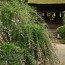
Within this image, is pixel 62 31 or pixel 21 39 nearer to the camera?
pixel 21 39

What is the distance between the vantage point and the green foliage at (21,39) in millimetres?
4965

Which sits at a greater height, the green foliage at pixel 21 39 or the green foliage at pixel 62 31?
the green foliage at pixel 21 39

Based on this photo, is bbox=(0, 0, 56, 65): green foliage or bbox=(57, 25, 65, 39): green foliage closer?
bbox=(0, 0, 56, 65): green foliage

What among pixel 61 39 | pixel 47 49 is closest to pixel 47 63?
pixel 47 49

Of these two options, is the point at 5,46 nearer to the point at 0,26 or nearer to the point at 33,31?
the point at 0,26

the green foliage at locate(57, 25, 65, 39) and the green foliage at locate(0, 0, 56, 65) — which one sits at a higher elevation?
the green foliage at locate(0, 0, 56, 65)

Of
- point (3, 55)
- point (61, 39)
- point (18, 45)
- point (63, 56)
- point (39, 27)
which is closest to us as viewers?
point (3, 55)

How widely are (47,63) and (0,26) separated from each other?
107 centimetres

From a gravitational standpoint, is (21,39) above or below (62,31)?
above

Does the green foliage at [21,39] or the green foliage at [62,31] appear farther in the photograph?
the green foliage at [62,31]

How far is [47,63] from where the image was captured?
5770 mm

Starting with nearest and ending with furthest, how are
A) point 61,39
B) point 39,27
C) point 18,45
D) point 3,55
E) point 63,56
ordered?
point 3,55 < point 18,45 < point 39,27 < point 63,56 < point 61,39

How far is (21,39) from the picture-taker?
538 cm

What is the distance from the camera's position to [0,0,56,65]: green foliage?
496 centimetres
